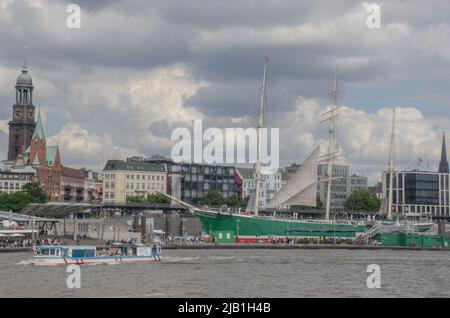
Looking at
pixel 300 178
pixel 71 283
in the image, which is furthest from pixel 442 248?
pixel 71 283

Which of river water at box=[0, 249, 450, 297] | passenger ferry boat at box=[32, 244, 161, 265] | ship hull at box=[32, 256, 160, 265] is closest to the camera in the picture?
river water at box=[0, 249, 450, 297]

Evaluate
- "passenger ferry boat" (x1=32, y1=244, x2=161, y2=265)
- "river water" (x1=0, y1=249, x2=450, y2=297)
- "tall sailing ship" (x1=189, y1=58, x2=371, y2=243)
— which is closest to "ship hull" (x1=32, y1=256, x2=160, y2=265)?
"passenger ferry boat" (x1=32, y1=244, x2=161, y2=265)

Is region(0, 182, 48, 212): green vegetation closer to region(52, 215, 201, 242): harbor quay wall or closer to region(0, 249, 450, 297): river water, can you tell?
region(52, 215, 201, 242): harbor quay wall

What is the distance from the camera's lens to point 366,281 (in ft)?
219

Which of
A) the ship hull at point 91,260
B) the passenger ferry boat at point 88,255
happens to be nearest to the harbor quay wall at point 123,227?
the passenger ferry boat at point 88,255

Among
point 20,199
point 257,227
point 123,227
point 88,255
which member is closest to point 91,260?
point 88,255

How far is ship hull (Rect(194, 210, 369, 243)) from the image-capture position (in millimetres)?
141875

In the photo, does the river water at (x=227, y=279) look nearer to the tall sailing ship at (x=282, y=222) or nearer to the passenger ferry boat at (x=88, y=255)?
the passenger ferry boat at (x=88, y=255)

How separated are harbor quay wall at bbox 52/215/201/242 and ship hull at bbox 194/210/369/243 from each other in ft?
24.9

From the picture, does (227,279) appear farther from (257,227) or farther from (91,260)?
(257,227)

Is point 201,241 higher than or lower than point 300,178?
lower

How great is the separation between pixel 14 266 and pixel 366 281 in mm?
28636
